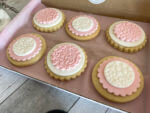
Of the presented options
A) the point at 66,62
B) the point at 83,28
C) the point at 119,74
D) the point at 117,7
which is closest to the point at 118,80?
the point at 119,74

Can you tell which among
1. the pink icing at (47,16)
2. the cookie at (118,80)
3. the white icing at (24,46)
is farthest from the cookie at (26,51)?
the cookie at (118,80)

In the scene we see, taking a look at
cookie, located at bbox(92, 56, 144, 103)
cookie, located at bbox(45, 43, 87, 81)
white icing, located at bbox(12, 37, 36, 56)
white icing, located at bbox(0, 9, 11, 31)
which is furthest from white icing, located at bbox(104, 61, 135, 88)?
white icing, located at bbox(0, 9, 11, 31)

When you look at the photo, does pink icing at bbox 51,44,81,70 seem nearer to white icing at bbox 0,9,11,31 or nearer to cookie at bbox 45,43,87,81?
cookie at bbox 45,43,87,81

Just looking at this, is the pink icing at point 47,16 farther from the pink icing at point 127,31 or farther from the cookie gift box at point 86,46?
the pink icing at point 127,31

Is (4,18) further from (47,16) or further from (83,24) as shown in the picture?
(83,24)

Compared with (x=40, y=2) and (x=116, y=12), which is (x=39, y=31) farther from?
(x=116, y=12)
